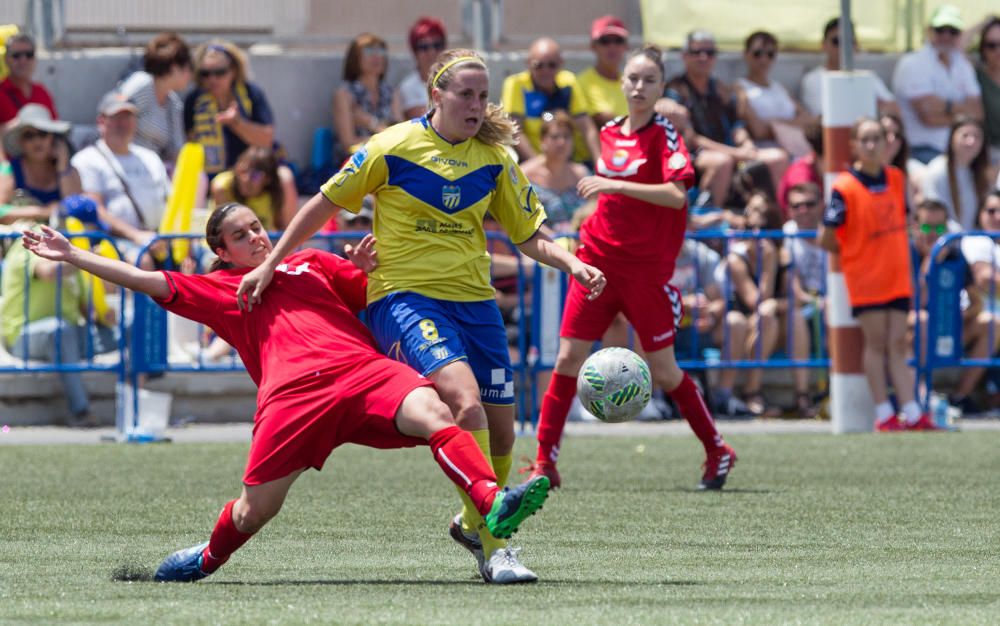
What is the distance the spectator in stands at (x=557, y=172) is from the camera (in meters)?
15.1

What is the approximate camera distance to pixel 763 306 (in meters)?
15.1

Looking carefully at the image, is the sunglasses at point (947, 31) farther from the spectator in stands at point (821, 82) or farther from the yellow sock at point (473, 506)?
the yellow sock at point (473, 506)

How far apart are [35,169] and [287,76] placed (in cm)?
296

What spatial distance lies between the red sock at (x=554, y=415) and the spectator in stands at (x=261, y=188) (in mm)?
4763

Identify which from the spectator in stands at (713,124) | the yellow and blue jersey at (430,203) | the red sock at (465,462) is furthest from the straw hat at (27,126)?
the red sock at (465,462)

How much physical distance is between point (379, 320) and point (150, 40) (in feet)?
34.8

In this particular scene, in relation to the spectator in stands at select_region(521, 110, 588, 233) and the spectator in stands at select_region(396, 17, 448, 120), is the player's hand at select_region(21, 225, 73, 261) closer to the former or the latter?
the spectator in stands at select_region(521, 110, 588, 233)

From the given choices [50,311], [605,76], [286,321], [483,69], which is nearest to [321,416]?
[286,321]

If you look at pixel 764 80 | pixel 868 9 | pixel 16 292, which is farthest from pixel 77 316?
pixel 868 9

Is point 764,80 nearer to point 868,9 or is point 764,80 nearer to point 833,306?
point 868,9

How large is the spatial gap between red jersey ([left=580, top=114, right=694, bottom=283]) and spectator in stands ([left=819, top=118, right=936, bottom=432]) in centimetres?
396

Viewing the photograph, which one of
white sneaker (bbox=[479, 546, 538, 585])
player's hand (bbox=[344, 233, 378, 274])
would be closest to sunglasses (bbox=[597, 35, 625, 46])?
player's hand (bbox=[344, 233, 378, 274])

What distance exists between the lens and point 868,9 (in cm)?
1862

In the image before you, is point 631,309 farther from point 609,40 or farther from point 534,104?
point 609,40
